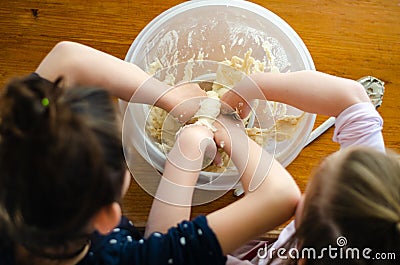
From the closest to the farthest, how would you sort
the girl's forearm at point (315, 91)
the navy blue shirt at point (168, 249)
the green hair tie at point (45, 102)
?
the green hair tie at point (45, 102), the navy blue shirt at point (168, 249), the girl's forearm at point (315, 91)

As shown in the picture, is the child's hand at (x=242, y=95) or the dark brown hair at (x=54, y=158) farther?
the child's hand at (x=242, y=95)

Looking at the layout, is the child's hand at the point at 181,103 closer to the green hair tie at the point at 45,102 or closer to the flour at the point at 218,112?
the flour at the point at 218,112

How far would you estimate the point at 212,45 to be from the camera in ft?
2.53

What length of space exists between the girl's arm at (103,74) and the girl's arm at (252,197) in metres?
0.10

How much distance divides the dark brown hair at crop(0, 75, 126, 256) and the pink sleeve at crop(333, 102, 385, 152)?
0.32 meters

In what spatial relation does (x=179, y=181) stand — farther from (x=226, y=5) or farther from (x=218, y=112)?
(x=226, y=5)

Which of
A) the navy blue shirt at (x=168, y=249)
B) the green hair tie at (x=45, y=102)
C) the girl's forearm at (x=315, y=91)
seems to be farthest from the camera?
the girl's forearm at (x=315, y=91)

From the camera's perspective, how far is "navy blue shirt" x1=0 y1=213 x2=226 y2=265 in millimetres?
540

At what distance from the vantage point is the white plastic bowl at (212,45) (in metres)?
0.67

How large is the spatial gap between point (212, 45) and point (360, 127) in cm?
28

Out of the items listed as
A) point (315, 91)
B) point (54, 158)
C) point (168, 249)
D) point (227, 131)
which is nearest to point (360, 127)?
point (315, 91)

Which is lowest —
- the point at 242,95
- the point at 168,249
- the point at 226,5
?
the point at 168,249

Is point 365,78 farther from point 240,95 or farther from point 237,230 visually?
point 237,230

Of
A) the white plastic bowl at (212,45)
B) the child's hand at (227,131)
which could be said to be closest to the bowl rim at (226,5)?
the white plastic bowl at (212,45)
